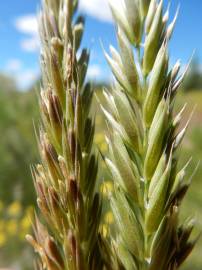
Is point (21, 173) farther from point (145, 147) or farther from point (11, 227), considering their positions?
point (145, 147)

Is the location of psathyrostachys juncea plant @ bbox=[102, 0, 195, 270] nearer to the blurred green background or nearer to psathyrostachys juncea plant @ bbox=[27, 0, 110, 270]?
psathyrostachys juncea plant @ bbox=[27, 0, 110, 270]

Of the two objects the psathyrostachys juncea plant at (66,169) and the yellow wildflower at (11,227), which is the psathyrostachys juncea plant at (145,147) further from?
the yellow wildflower at (11,227)

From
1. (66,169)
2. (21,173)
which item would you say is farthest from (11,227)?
(66,169)

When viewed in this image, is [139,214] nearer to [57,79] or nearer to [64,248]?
[64,248]

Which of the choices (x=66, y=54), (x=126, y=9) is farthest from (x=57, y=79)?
(x=126, y=9)

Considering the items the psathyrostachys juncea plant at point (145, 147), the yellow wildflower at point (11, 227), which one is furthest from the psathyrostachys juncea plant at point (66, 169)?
the yellow wildflower at point (11, 227)

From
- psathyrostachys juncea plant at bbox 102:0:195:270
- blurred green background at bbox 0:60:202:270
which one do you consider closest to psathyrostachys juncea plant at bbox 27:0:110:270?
psathyrostachys juncea plant at bbox 102:0:195:270
